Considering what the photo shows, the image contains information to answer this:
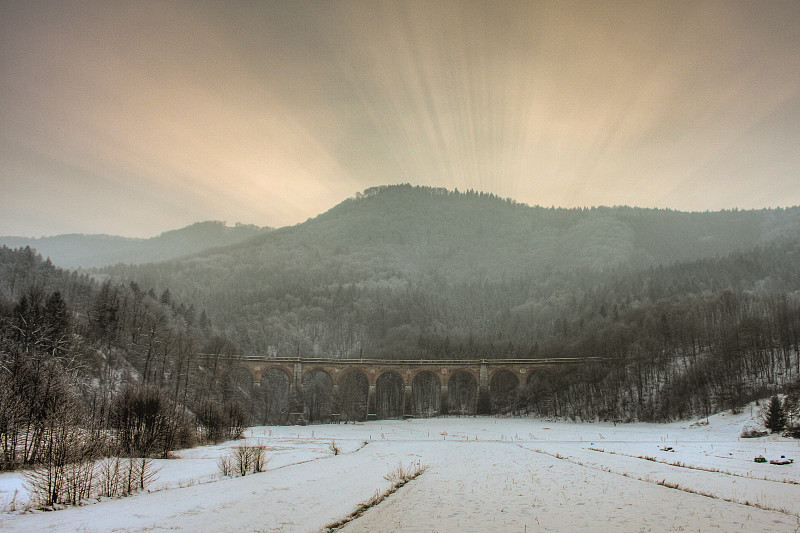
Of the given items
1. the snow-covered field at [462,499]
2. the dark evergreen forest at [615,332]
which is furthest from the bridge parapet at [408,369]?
the snow-covered field at [462,499]

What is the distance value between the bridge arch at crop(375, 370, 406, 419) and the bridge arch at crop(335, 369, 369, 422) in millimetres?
3961

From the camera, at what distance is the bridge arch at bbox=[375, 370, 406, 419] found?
11776 cm

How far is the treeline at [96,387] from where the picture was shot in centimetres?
1939

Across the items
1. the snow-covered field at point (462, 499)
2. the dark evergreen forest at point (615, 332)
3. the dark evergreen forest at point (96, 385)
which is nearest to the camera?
the snow-covered field at point (462, 499)

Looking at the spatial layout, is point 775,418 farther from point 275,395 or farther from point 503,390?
point 275,395

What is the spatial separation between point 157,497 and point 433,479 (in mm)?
10914

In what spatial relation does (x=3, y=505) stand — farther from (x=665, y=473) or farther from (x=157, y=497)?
(x=665, y=473)

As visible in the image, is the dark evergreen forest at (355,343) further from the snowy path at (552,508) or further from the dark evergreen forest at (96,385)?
the snowy path at (552,508)

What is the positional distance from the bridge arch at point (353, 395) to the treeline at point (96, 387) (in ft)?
76.4

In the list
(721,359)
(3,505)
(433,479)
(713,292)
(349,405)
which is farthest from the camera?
(713,292)

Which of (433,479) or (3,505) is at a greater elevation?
(3,505)

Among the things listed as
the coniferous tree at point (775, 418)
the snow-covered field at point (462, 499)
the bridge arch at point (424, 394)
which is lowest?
the bridge arch at point (424, 394)

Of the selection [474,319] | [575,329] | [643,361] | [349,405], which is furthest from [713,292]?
[349,405]

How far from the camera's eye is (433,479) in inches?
814
